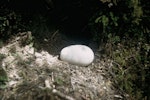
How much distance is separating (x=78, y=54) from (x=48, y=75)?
0.43 meters

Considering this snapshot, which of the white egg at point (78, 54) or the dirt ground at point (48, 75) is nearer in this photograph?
the dirt ground at point (48, 75)

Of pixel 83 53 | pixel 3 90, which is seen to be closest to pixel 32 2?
pixel 83 53

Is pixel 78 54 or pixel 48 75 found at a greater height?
pixel 78 54

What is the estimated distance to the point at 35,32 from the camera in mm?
4293

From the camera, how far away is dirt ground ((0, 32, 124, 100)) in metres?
3.65

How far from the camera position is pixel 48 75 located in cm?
386

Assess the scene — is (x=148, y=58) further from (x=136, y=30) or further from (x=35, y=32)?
(x=35, y=32)

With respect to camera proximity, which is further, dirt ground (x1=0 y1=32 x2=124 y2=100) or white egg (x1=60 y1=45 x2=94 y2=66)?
white egg (x1=60 y1=45 x2=94 y2=66)

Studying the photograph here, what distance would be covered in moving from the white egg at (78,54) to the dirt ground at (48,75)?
2.7 inches

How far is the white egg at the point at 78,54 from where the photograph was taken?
157 inches

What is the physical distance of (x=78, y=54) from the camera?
398 centimetres

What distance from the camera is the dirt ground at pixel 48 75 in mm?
3647

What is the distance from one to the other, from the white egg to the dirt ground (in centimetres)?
7

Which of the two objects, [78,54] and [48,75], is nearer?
[48,75]
